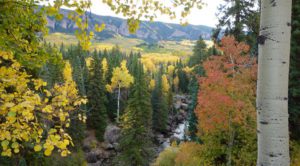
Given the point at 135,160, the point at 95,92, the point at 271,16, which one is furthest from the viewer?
the point at 95,92

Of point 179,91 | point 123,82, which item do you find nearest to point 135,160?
point 123,82

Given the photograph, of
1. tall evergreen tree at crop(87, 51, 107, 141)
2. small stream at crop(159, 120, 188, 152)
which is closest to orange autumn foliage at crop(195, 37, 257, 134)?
tall evergreen tree at crop(87, 51, 107, 141)

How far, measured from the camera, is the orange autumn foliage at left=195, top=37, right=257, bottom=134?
13.8 meters

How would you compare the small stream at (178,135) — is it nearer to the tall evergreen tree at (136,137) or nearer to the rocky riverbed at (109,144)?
the rocky riverbed at (109,144)

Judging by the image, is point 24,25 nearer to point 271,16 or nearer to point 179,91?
point 271,16

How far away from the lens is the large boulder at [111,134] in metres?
42.6

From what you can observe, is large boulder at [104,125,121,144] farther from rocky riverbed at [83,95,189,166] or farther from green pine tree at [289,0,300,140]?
green pine tree at [289,0,300,140]

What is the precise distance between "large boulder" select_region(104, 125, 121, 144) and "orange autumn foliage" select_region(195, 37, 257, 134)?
30.0 meters

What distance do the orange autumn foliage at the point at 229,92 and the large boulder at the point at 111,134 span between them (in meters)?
30.0

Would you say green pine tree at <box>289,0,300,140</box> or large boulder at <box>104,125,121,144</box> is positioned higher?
green pine tree at <box>289,0,300,140</box>

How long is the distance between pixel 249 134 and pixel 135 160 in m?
17.1

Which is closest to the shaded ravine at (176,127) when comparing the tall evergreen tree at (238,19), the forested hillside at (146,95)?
the forested hillside at (146,95)

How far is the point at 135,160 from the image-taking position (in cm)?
2936

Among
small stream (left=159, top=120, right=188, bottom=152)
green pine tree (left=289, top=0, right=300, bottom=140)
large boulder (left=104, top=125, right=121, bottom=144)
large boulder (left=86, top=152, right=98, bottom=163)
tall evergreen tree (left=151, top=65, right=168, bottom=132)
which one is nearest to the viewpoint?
green pine tree (left=289, top=0, right=300, bottom=140)
